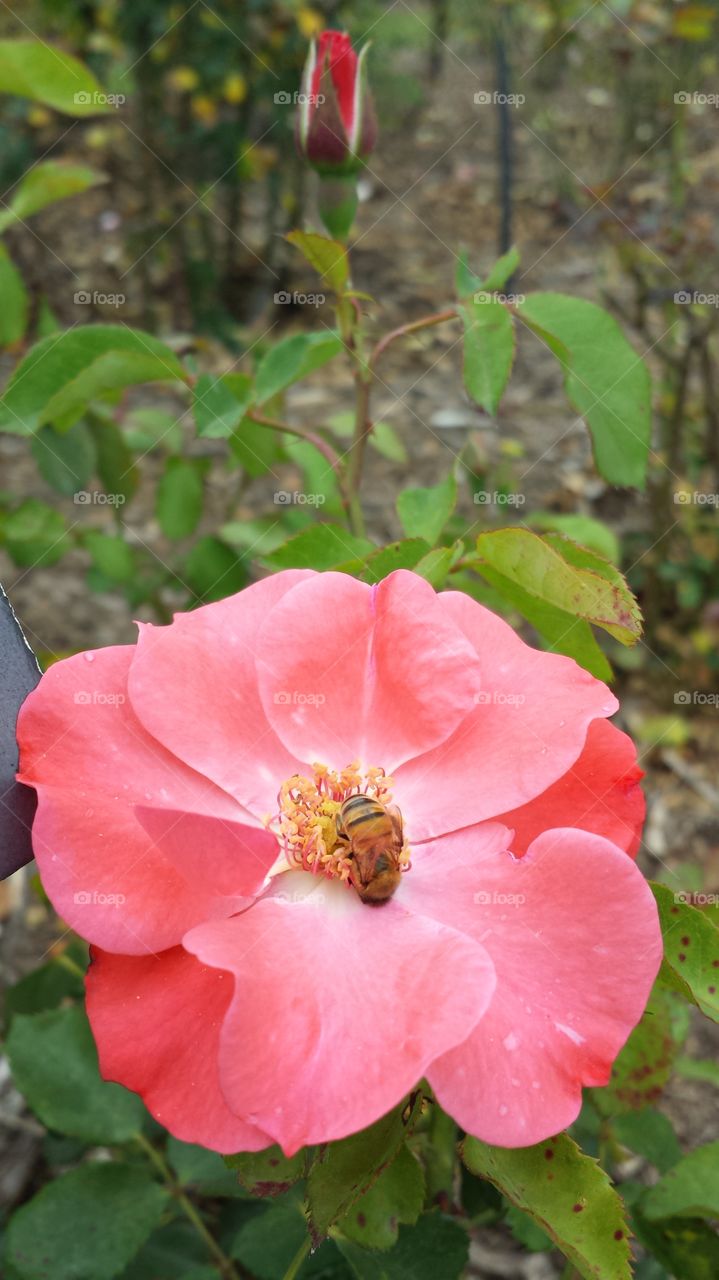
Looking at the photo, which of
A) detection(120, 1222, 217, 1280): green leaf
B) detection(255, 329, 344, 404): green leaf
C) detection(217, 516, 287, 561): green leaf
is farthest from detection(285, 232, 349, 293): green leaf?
detection(120, 1222, 217, 1280): green leaf

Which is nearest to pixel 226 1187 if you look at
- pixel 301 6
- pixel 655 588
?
pixel 655 588

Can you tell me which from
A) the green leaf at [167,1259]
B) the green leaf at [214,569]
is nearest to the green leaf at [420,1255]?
the green leaf at [167,1259]

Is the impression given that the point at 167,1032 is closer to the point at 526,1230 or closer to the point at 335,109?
the point at 526,1230

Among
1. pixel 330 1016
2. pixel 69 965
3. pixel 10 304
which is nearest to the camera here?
pixel 330 1016

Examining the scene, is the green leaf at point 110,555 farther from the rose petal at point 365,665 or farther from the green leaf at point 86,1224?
the rose petal at point 365,665

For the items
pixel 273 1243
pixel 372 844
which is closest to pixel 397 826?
pixel 372 844

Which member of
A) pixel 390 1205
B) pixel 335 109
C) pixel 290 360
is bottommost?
pixel 390 1205

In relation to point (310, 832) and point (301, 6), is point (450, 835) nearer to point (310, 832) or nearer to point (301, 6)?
point (310, 832)
